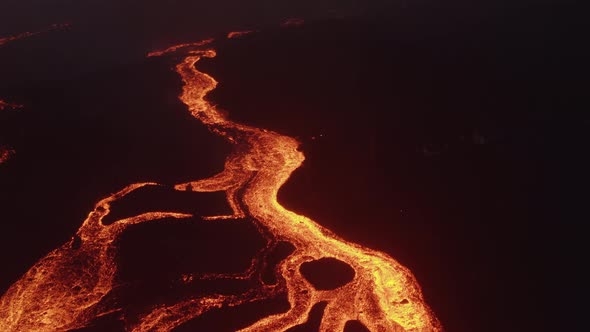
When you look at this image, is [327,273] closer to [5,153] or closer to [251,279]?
[251,279]

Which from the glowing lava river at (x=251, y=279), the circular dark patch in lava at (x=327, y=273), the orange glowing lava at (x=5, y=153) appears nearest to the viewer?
the glowing lava river at (x=251, y=279)

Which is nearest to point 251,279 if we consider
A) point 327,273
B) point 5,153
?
point 327,273

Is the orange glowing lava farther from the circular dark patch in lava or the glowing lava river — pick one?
the circular dark patch in lava

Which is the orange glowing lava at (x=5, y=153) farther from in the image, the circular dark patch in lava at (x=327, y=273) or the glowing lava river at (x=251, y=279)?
the circular dark patch in lava at (x=327, y=273)

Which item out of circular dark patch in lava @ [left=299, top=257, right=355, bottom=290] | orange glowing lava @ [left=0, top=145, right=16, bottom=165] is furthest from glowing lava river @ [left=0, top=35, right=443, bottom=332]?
orange glowing lava @ [left=0, top=145, right=16, bottom=165]

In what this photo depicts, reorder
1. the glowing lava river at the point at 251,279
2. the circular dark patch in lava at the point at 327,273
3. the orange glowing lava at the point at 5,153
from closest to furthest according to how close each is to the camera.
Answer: the glowing lava river at the point at 251,279, the circular dark patch in lava at the point at 327,273, the orange glowing lava at the point at 5,153

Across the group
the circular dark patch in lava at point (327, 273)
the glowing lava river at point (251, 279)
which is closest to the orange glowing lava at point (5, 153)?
the glowing lava river at point (251, 279)
